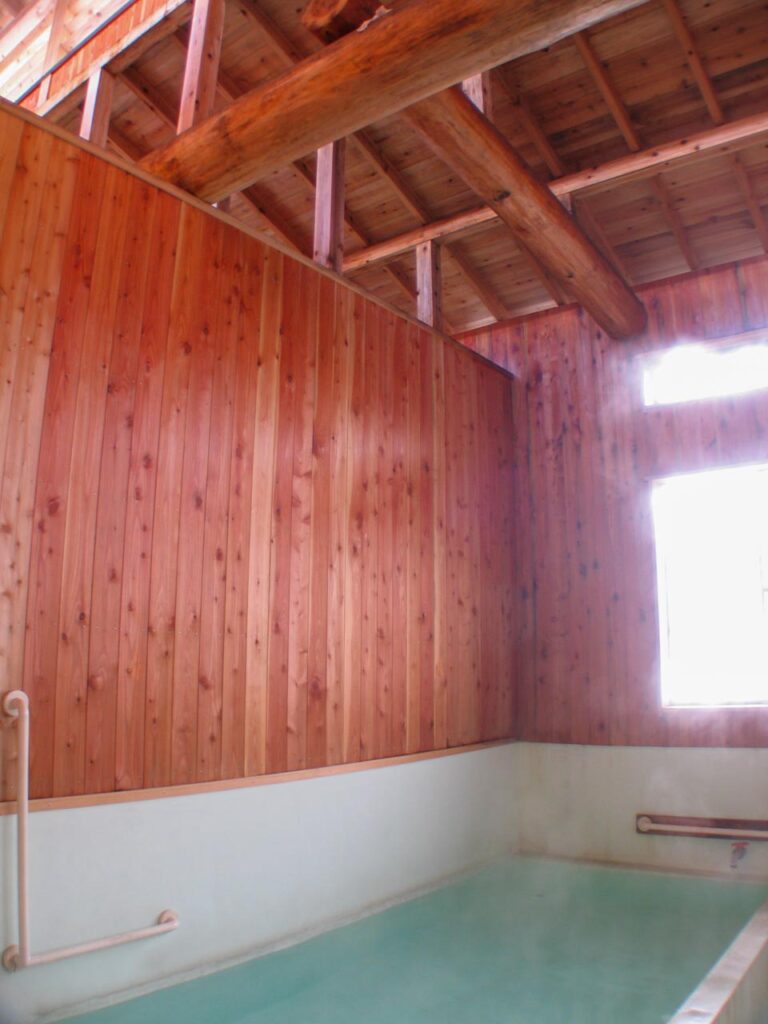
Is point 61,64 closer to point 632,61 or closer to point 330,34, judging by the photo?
point 330,34

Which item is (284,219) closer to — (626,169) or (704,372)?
(626,169)

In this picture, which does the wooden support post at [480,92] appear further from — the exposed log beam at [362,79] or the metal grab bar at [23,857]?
the metal grab bar at [23,857]

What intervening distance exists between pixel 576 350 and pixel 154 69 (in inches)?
123

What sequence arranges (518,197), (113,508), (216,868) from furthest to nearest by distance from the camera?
(518,197) < (216,868) < (113,508)

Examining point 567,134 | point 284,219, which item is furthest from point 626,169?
point 284,219

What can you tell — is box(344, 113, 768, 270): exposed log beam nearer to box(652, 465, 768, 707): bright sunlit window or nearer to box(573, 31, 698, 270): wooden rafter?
box(573, 31, 698, 270): wooden rafter

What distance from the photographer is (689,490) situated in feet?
16.4

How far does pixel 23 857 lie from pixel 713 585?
12.6 feet

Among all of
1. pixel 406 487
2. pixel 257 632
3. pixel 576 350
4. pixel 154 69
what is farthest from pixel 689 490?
pixel 154 69

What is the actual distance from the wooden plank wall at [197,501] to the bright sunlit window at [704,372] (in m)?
1.59

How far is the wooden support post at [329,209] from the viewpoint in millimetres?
4211

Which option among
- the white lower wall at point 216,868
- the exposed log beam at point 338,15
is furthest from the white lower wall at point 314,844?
the exposed log beam at point 338,15

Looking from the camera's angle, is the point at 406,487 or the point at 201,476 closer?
the point at 201,476

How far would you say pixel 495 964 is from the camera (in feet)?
10.2
